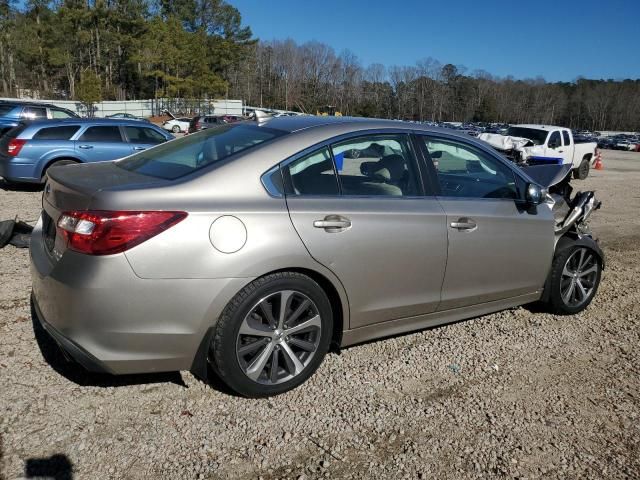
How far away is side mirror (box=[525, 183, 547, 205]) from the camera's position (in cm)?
406

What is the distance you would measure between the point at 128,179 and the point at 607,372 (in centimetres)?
340

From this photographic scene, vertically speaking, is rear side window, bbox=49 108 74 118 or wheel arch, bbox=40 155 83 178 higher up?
rear side window, bbox=49 108 74 118

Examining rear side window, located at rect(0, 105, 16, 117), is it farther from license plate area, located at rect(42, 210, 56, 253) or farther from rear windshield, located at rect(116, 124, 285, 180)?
license plate area, located at rect(42, 210, 56, 253)

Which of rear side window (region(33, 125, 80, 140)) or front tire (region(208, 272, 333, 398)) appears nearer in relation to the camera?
front tire (region(208, 272, 333, 398))

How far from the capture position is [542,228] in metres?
4.21

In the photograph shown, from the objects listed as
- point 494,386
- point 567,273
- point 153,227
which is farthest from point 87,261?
point 567,273

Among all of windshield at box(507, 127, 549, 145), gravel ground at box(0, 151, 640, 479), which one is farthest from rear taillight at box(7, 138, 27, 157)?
windshield at box(507, 127, 549, 145)

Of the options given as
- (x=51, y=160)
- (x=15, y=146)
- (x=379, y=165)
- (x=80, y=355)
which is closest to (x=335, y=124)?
(x=379, y=165)

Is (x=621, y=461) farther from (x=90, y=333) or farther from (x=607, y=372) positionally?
(x=90, y=333)

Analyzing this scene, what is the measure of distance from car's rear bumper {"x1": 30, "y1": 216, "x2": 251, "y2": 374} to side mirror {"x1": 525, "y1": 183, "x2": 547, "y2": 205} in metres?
2.36

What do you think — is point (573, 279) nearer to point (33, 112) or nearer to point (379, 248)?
point (379, 248)

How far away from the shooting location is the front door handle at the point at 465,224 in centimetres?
368

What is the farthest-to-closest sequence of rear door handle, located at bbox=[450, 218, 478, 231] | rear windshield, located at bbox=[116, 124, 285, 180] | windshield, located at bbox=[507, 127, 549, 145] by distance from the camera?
windshield, located at bbox=[507, 127, 549, 145], rear door handle, located at bbox=[450, 218, 478, 231], rear windshield, located at bbox=[116, 124, 285, 180]

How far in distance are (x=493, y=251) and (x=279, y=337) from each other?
173 centimetres
